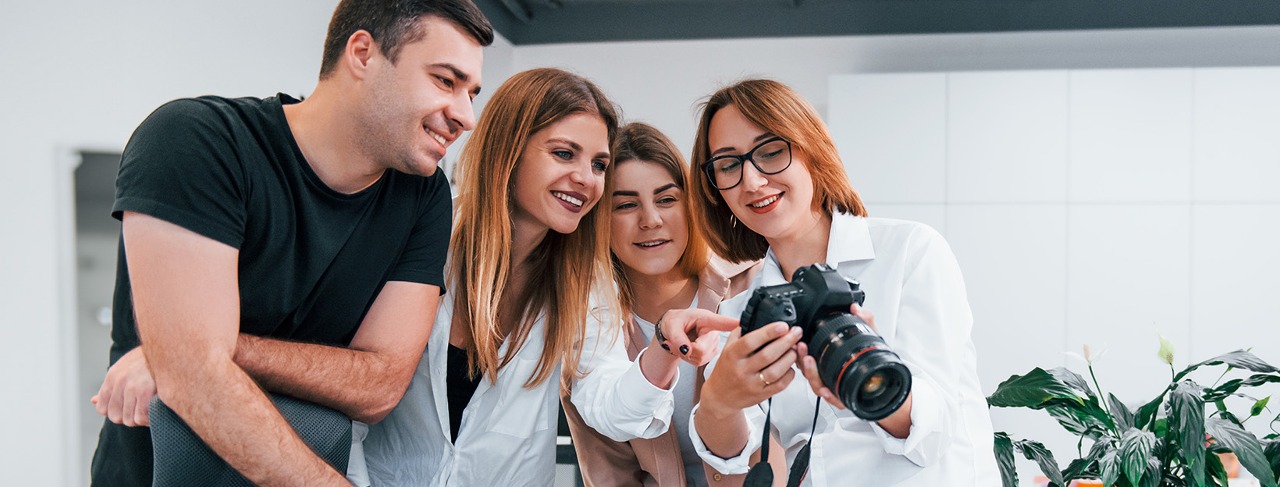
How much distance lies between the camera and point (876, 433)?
1.21 metres

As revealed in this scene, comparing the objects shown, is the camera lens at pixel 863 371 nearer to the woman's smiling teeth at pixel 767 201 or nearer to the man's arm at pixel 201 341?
the woman's smiling teeth at pixel 767 201

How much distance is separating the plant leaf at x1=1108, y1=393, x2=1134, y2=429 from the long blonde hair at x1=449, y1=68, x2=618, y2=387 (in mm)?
1192

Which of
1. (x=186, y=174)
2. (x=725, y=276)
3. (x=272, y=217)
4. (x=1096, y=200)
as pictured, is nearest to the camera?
(x=186, y=174)

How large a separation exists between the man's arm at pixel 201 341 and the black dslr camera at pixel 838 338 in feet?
2.35

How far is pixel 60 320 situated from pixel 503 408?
1.57 meters

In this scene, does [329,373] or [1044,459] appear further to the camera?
[1044,459]

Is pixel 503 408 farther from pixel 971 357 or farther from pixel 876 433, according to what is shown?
pixel 971 357

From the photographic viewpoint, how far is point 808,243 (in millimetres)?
1483

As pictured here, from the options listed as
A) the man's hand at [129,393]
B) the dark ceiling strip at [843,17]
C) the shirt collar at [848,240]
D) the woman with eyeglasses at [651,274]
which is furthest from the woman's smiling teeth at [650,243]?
the dark ceiling strip at [843,17]

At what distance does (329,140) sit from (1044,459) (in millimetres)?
1662

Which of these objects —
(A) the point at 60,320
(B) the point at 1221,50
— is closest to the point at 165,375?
(A) the point at 60,320

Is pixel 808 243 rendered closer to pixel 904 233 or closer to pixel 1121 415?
pixel 904 233

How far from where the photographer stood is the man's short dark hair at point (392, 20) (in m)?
1.22

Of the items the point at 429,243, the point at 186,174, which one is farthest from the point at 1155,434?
the point at 186,174
